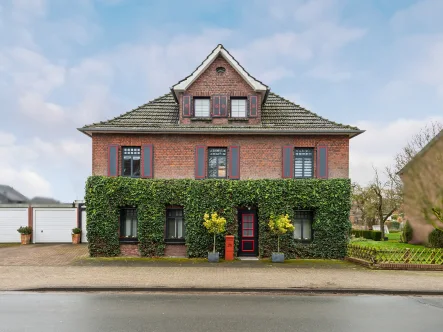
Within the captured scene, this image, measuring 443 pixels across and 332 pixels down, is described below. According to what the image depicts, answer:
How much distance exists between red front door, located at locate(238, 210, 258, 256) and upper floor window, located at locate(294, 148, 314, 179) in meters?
3.11

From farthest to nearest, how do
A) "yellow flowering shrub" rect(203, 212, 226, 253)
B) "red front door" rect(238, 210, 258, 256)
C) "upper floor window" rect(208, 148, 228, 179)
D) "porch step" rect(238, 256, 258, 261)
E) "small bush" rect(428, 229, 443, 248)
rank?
"small bush" rect(428, 229, 443, 248) → "upper floor window" rect(208, 148, 228, 179) → "red front door" rect(238, 210, 258, 256) → "porch step" rect(238, 256, 258, 261) → "yellow flowering shrub" rect(203, 212, 226, 253)

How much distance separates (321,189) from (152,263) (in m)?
8.64

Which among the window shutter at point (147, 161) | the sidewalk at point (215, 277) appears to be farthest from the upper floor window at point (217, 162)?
the sidewalk at point (215, 277)

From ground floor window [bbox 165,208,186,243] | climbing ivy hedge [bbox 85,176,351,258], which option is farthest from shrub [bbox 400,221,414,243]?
ground floor window [bbox 165,208,186,243]

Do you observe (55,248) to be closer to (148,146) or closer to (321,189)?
(148,146)

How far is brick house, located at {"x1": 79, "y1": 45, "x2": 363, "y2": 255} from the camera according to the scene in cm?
1902

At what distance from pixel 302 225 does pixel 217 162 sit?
5.30 metres

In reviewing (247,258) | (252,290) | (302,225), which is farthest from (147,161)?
(252,290)

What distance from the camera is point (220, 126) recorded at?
19.3 metres

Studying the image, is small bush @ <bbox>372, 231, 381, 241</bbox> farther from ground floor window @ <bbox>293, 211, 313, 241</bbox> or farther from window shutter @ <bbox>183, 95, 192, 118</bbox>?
window shutter @ <bbox>183, 95, 192, 118</bbox>

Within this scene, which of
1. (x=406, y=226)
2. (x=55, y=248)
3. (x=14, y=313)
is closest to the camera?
(x=14, y=313)

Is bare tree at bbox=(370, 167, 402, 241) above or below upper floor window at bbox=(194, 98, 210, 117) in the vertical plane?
below

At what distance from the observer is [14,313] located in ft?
28.4

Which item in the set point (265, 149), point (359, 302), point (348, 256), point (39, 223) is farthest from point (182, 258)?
Result: point (39, 223)
